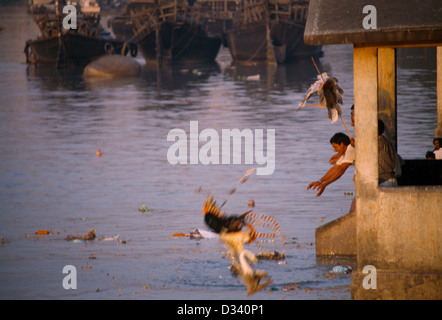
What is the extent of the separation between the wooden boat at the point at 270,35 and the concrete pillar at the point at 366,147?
141 ft

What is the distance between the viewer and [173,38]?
5284 centimetres

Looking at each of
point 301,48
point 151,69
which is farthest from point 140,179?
point 301,48

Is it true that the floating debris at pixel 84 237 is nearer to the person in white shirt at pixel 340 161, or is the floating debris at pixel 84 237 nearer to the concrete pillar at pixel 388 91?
the person in white shirt at pixel 340 161

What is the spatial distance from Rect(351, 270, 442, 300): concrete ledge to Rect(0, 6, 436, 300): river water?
0.43 meters

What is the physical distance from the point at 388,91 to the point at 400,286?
3.96 metres

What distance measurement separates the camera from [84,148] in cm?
2014

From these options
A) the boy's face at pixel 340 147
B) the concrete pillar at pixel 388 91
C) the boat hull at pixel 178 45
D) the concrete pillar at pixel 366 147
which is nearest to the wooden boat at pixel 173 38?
the boat hull at pixel 178 45

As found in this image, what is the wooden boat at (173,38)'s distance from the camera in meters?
52.4

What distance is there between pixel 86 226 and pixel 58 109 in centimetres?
1724

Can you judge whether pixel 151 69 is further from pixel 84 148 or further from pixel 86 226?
pixel 86 226

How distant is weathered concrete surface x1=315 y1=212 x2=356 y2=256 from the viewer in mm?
10352

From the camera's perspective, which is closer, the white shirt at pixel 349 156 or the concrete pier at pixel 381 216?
the concrete pier at pixel 381 216

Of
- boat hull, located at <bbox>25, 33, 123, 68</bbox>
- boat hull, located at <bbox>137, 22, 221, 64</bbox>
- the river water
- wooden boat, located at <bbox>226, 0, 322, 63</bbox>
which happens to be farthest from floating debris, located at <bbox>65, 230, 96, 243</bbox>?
boat hull, located at <bbox>137, 22, 221, 64</bbox>

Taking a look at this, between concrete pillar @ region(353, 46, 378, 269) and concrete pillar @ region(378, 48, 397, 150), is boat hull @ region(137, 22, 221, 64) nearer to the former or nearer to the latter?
concrete pillar @ region(378, 48, 397, 150)
